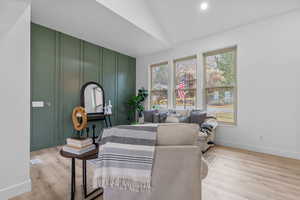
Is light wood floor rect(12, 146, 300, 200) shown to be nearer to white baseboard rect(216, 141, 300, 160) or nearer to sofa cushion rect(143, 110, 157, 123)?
white baseboard rect(216, 141, 300, 160)

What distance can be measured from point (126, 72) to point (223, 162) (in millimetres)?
4258

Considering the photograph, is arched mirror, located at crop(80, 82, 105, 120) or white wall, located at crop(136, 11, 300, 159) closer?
white wall, located at crop(136, 11, 300, 159)

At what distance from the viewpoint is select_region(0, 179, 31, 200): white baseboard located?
1.55 meters

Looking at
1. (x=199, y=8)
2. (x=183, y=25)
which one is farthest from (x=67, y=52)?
(x=199, y=8)

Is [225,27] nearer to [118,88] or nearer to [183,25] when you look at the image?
[183,25]

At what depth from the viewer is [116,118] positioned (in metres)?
5.11

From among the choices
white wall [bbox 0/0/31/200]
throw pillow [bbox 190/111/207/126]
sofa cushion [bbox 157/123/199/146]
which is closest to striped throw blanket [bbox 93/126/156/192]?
sofa cushion [bbox 157/123/199/146]

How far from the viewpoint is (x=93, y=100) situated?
14.0 ft

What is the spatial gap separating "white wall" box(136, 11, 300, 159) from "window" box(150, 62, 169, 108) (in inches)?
78.6

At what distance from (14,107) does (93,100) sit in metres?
2.61

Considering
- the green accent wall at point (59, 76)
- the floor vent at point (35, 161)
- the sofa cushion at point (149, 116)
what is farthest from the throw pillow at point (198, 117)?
the floor vent at point (35, 161)

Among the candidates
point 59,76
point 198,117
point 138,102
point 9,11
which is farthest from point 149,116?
point 9,11

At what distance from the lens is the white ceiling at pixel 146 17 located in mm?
2774

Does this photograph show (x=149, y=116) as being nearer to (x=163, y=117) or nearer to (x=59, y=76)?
(x=163, y=117)
